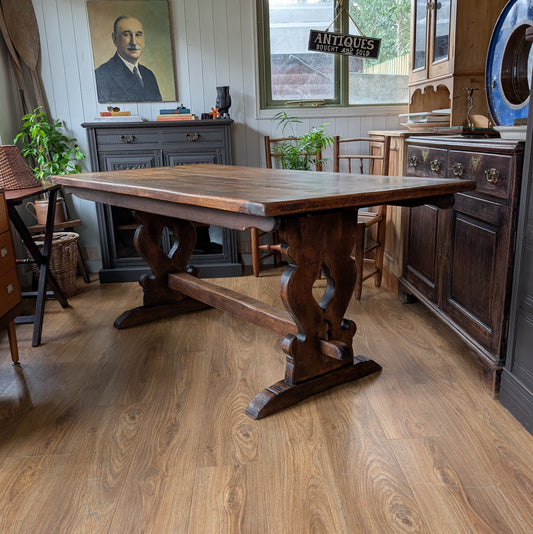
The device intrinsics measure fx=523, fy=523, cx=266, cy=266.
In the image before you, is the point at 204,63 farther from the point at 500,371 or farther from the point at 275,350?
the point at 500,371

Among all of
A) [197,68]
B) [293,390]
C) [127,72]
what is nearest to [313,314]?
[293,390]

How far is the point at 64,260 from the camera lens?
355cm

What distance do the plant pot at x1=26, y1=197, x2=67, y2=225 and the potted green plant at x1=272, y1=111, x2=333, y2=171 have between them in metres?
1.66

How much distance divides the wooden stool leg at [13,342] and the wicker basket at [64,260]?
1061mm

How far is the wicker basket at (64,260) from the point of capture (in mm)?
3490

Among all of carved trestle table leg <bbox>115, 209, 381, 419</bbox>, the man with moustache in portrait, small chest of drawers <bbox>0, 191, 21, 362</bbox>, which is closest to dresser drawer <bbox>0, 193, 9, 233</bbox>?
small chest of drawers <bbox>0, 191, 21, 362</bbox>

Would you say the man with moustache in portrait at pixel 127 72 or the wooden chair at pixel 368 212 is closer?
the wooden chair at pixel 368 212

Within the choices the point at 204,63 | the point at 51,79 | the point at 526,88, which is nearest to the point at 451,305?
the point at 526,88

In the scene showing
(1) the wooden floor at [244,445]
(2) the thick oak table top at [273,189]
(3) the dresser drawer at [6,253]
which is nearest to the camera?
(1) the wooden floor at [244,445]

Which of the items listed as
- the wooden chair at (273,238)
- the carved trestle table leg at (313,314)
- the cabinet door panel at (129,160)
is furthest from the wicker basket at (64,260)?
the carved trestle table leg at (313,314)

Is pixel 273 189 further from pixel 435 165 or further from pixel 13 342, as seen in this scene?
pixel 13 342

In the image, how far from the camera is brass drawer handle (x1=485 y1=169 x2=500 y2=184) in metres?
1.98

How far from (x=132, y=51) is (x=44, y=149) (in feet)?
3.25

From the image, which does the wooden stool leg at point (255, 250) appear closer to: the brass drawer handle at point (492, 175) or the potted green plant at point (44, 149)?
the potted green plant at point (44, 149)
